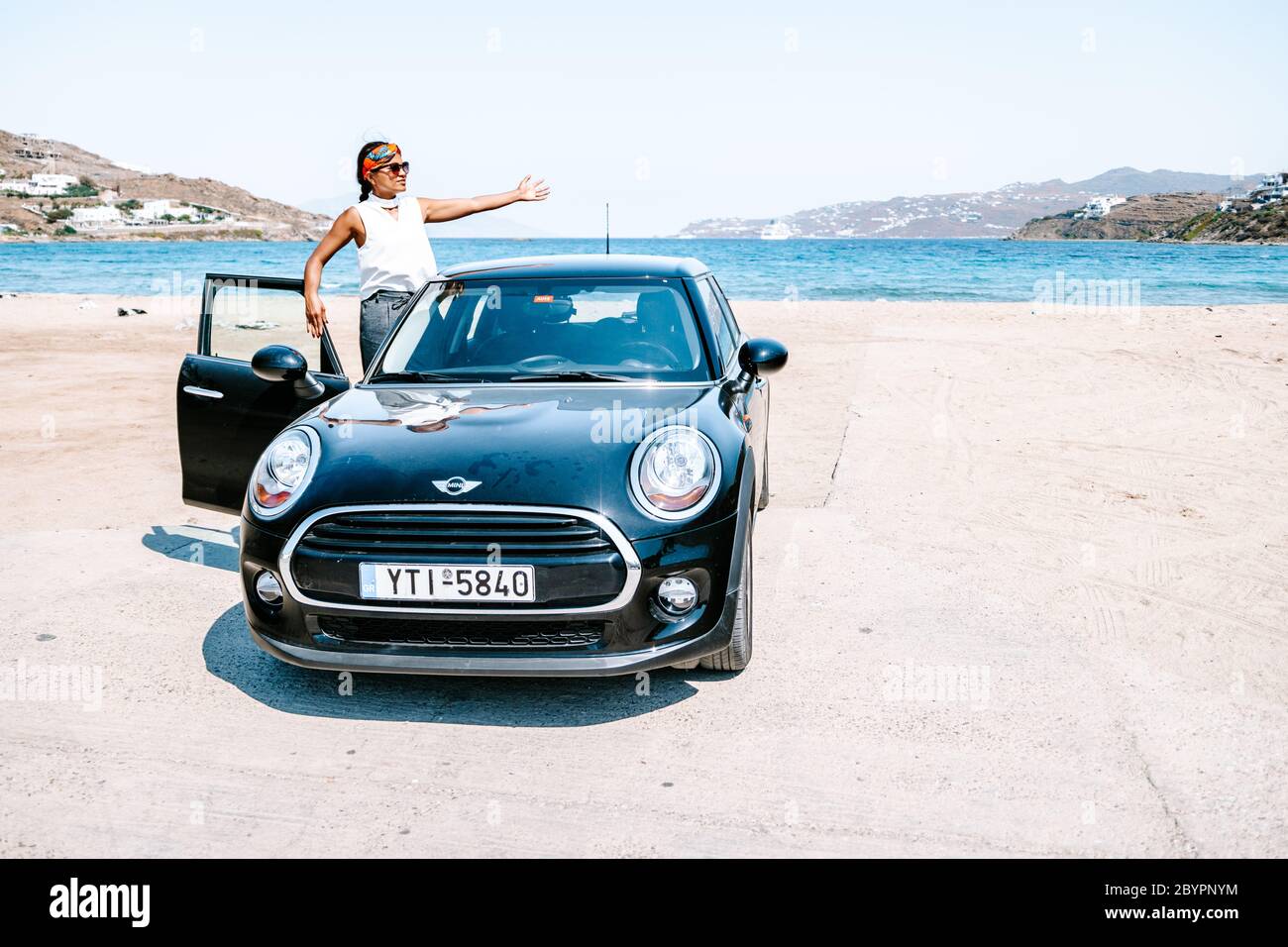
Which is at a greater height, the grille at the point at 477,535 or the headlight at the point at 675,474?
the headlight at the point at 675,474

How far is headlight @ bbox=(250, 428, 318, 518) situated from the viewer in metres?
3.58

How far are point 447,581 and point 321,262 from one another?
249cm

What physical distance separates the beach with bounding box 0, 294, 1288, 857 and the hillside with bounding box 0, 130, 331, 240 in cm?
11768

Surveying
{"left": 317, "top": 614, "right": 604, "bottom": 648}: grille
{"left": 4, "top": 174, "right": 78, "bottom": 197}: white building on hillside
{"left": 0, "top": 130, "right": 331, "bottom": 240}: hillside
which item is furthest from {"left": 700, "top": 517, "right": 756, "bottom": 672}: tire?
{"left": 4, "top": 174, "right": 78, "bottom": 197}: white building on hillside

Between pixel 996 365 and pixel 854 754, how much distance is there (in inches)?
385

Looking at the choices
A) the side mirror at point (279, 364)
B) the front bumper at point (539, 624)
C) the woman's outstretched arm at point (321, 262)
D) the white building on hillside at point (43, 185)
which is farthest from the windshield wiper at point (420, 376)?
the white building on hillside at point (43, 185)

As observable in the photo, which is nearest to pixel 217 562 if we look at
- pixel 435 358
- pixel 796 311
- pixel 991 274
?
pixel 435 358

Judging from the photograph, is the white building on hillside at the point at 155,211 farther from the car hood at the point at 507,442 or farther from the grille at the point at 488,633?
the grille at the point at 488,633

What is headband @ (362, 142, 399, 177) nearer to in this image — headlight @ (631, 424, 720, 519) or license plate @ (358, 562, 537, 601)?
headlight @ (631, 424, 720, 519)

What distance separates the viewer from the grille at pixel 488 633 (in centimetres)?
334

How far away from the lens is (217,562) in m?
5.36

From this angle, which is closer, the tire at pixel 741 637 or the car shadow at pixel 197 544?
the tire at pixel 741 637

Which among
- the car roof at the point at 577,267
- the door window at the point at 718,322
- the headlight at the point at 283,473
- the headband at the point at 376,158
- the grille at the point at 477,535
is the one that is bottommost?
the grille at the point at 477,535
